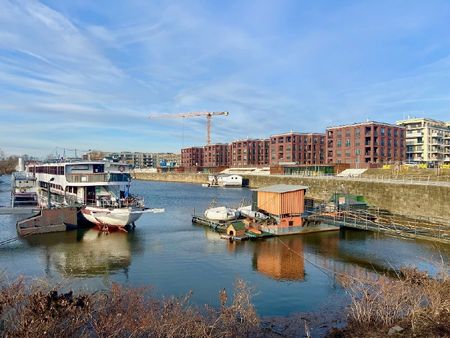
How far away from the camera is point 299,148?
130875mm

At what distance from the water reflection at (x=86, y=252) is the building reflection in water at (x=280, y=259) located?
9724 millimetres

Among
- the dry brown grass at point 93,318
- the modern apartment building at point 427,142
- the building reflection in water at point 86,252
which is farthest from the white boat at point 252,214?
the modern apartment building at point 427,142

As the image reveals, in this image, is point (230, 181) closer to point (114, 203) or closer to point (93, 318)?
point (114, 203)

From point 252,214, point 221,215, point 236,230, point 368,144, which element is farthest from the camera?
point 368,144

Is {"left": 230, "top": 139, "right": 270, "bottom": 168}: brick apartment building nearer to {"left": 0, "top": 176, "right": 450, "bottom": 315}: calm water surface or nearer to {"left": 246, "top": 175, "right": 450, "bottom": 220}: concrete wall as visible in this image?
{"left": 246, "top": 175, "right": 450, "bottom": 220}: concrete wall

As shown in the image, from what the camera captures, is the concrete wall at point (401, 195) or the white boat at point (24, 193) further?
the white boat at point (24, 193)

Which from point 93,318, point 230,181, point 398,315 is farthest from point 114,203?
point 230,181

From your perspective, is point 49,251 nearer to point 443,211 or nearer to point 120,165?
point 120,165

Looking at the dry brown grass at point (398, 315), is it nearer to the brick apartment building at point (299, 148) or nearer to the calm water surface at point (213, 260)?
the calm water surface at point (213, 260)

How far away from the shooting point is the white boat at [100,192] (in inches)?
1558

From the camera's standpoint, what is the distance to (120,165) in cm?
4591

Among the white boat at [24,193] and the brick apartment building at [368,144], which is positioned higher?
the brick apartment building at [368,144]

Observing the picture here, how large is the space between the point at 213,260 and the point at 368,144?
260 feet

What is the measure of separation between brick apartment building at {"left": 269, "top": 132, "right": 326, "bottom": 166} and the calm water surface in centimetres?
9210
